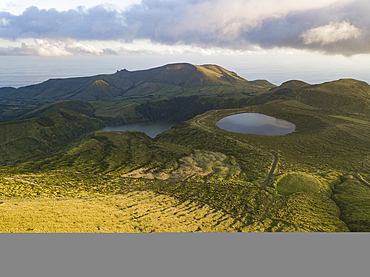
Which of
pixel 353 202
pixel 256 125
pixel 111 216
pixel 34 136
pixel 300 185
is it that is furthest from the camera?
pixel 34 136

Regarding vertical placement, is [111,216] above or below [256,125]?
below

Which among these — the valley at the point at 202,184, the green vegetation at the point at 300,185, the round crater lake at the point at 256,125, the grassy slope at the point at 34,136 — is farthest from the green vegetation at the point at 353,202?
the grassy slope at the point at 34,136

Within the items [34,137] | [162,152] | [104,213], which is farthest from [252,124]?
[34,137]

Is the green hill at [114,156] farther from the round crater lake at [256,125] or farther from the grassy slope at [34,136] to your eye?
the grassy slope at [34,136]

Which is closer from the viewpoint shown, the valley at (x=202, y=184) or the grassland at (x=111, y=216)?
the grassland at (x=111, y=216)

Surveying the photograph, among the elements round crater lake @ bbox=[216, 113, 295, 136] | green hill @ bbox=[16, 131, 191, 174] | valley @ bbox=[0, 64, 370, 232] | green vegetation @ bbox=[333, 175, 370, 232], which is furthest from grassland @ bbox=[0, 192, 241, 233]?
round crater lake @ bbox=[216, 113, 295, 136]

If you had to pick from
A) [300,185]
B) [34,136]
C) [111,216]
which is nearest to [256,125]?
[300,185]

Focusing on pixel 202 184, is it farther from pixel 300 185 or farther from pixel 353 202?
pixel 353 202

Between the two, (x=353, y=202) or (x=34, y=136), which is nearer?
(x=353, y=202)
